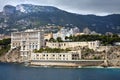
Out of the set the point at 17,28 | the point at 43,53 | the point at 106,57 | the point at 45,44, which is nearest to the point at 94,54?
the point at 106,57

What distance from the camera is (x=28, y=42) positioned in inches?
4783

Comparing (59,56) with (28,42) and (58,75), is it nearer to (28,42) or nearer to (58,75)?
(28,42)

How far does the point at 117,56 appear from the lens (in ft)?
336

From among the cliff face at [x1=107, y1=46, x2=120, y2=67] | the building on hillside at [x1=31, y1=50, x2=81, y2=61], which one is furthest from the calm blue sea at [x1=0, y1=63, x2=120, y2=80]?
the building on hillside at [x1=31, y1=50, x2=81, y2=61]

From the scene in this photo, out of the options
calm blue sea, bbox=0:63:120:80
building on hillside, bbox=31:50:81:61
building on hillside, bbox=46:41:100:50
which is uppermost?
building on hillside, bbox=46:41:100:50

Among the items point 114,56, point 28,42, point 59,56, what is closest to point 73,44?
point 59,56

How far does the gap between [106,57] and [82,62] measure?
6583mm

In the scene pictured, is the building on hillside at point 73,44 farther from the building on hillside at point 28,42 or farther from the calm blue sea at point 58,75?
the calm blue sea at point 58,75

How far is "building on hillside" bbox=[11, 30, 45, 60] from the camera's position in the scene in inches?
4663

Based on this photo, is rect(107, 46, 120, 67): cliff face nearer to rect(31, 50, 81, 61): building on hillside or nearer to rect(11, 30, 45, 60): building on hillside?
rect(31, 50, 81, 61): building on hillside

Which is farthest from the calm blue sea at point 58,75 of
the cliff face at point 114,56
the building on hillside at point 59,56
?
the building on hillside at point 59,56

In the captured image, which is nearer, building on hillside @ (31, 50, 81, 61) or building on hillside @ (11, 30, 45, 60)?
building on hillside @ (31, 50, 81, 61)

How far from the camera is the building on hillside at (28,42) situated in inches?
4663

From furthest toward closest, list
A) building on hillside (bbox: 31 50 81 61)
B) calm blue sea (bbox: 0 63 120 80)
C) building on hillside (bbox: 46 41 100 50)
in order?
building on hillside (bbox: 46 41 100 50) → building on hillside (bbox: 31 50 81 61) → calm blue sea (bbox: 0 63 120 80)
